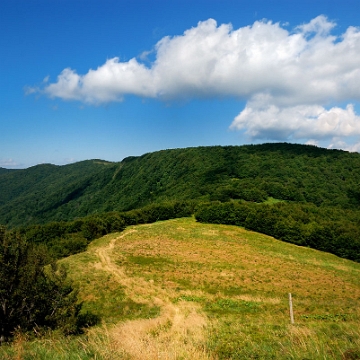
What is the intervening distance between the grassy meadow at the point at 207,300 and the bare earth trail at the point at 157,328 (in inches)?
2.1

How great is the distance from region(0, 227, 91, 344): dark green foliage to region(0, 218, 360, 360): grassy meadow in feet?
6.06

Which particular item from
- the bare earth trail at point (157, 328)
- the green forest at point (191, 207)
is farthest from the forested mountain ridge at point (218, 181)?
the bare earth trail at point (157, 328)

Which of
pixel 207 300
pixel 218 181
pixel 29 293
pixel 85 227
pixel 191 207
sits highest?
pixel 218 181

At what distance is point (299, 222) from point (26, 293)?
186 ft

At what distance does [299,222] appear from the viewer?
193 feet

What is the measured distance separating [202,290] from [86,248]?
2756 cm

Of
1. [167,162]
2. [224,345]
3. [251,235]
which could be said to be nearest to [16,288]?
[224,345]

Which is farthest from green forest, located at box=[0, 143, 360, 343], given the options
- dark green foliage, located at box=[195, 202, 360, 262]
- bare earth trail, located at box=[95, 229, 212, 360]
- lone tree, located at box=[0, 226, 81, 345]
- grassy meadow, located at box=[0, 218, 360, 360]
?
bare earth trail, located at box=[95, 229, 212, 360]

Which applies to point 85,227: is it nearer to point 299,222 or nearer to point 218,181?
point 299,222

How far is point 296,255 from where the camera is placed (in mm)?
47875

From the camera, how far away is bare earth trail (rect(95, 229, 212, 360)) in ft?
19.5

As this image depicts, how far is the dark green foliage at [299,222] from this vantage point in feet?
174

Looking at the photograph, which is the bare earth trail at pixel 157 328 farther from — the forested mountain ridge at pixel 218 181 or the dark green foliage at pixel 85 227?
the forested mountain ridge at pixel 218 181

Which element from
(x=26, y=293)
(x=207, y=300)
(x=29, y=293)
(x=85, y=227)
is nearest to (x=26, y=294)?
(x=26, y=293)
